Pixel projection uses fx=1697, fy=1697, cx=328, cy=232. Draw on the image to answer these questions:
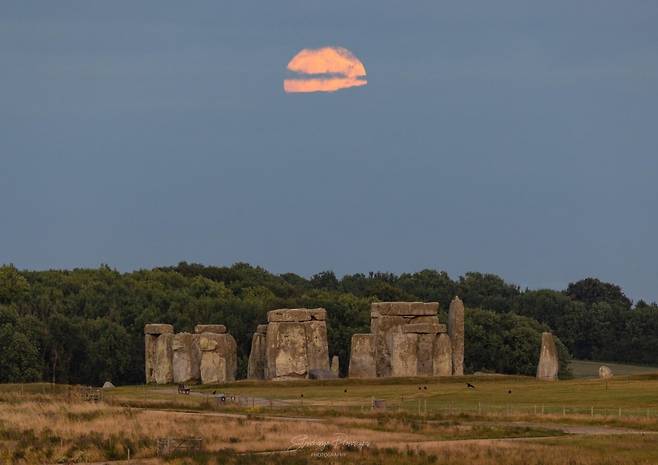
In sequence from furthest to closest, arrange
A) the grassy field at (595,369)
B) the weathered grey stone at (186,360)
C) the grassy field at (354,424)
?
the grassy field at (595,369) < the weathered grey stone at (186,360) < the grassy field at (354,424)

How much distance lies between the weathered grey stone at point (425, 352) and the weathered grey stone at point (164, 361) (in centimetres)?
1260

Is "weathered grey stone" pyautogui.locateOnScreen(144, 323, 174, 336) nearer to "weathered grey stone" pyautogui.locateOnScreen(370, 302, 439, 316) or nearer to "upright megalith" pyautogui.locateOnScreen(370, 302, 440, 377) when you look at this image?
"upright megalith" pyautogui.locateOnScreen(370, 302, 440, 377)

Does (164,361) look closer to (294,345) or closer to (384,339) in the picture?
(294,345)

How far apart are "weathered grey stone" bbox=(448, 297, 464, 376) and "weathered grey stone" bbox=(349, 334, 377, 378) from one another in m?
4.02

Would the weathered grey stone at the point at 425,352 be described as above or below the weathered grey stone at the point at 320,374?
above

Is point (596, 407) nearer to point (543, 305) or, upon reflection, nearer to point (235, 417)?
point (235, 417)

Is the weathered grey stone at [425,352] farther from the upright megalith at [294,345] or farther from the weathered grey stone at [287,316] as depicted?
the weathered grey stone at [287,316]

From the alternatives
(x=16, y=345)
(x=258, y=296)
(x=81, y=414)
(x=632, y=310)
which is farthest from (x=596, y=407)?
(x=632, y=310)

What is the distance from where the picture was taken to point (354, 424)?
53.4 meters

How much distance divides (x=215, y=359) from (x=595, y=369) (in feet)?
153

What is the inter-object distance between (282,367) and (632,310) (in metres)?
68.8

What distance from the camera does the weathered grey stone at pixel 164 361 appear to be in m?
85.5

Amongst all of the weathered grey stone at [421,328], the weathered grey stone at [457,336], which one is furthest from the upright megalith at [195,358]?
the weathered grey stone at [457,336]

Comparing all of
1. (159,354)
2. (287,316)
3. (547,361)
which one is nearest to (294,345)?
(287,316)
